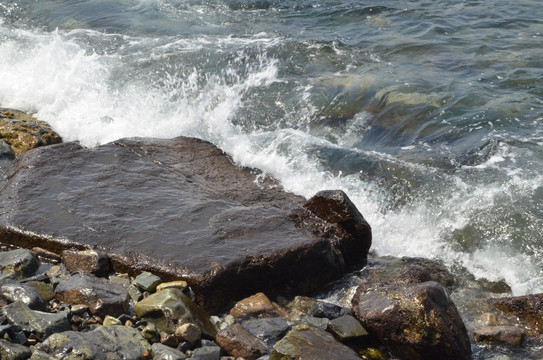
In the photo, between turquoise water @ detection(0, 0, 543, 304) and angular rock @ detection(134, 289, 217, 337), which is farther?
turquoise water @ detection(0, 0, 543, 304)

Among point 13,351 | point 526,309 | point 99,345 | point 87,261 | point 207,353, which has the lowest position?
point 526,309

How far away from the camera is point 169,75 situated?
425 inches

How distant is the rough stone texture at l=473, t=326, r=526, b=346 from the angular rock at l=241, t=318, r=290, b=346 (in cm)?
145

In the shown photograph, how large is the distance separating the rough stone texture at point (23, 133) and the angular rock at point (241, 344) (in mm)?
4797

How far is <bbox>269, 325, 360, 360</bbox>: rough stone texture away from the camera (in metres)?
4.14

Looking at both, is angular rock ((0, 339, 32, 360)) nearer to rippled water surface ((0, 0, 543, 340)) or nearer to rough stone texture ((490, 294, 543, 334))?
rough stone texture ((490, 294, 543, 334))

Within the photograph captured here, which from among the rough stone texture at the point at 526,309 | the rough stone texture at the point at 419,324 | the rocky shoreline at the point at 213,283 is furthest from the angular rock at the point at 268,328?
the rough stone texture at the point at 526,309

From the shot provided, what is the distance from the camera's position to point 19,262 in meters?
5.16

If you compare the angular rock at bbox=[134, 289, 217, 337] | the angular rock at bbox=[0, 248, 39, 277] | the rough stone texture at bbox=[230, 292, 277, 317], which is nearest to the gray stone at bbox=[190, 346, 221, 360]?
the angular rock at bbox=[134, 289, 217, 337]

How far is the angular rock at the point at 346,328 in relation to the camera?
15.0 ft

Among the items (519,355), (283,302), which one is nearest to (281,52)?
(283,302)

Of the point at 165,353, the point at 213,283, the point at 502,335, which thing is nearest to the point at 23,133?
the point at 213,283

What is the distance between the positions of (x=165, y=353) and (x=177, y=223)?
1698mm

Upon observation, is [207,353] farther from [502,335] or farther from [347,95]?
[347,95]
